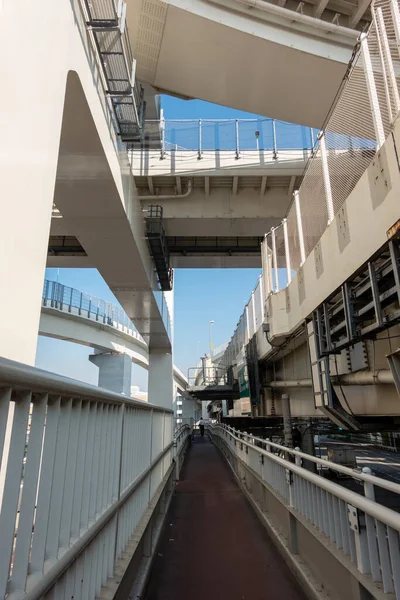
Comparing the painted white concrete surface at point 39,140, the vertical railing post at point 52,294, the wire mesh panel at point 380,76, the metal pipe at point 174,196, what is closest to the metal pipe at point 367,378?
the wire mesh panel at point 380,76

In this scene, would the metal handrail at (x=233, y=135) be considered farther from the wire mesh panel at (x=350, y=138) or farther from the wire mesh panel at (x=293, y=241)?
the wire mesh panel at (x=350, y=138)

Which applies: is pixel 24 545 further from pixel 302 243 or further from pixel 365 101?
pixel 302 243

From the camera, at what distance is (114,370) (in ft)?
79.4

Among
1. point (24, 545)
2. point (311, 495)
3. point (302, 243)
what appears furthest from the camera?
point (302, 243)

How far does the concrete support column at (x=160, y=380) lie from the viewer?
17.8 m

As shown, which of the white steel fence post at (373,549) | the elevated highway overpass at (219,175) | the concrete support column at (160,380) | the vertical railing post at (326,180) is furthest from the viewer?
the concrete support column at (160,380)

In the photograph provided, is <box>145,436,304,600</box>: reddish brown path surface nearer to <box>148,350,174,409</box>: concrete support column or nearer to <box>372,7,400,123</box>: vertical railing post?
<box>372,7,400,123</box>: vertical railing post

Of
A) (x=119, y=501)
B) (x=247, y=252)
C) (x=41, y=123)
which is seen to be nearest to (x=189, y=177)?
(x=247, y=252)

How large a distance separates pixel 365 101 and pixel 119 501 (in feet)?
15.9

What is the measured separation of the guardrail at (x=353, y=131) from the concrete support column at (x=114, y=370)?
1858 cm

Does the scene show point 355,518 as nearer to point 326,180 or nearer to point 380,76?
point 380,76

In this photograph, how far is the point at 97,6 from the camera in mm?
4547

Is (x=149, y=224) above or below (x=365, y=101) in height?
above

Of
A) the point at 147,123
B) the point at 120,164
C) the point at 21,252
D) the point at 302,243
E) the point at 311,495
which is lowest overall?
the point at 311,495
